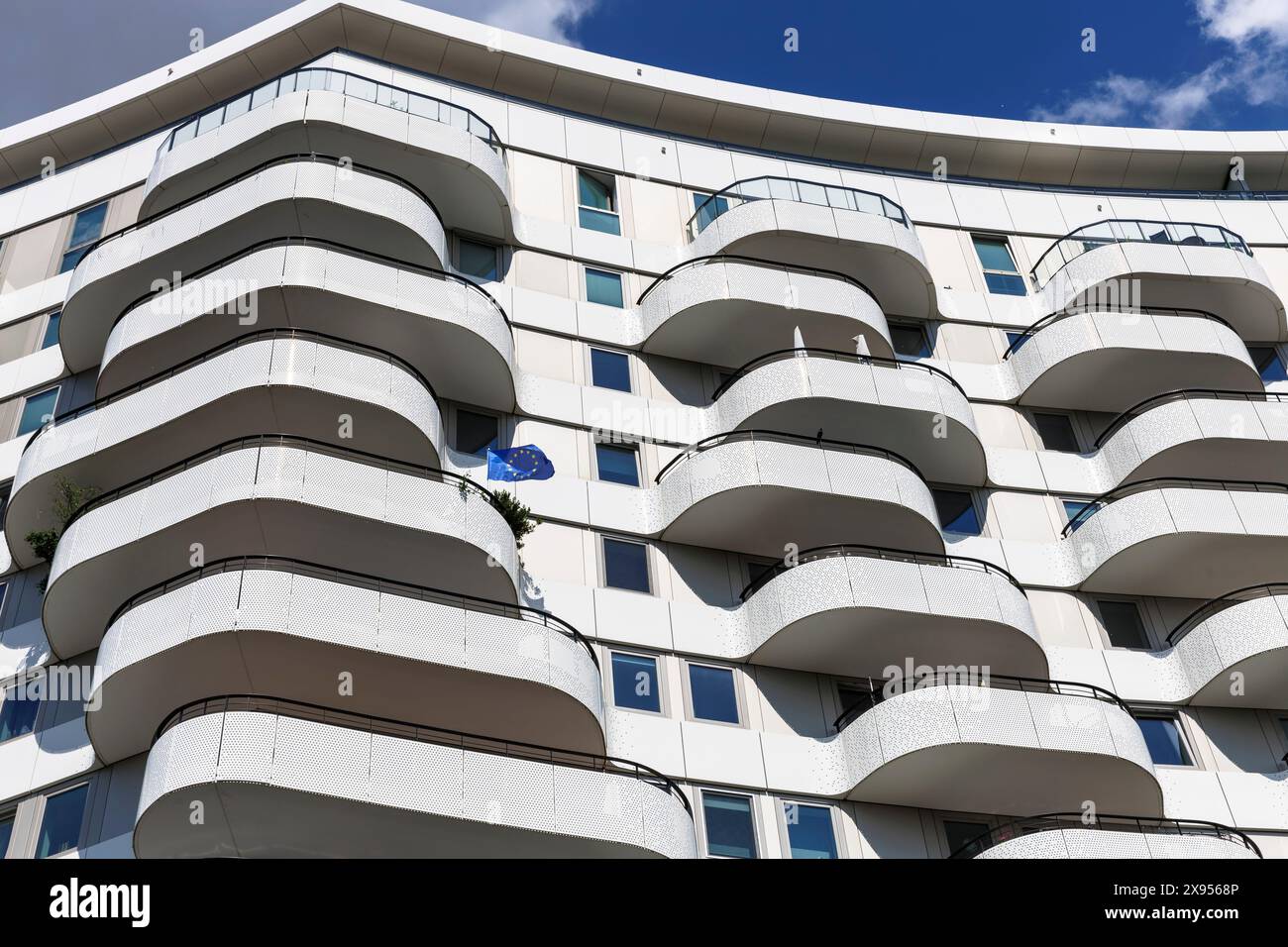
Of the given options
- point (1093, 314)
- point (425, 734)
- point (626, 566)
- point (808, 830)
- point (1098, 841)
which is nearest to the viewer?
point (1098, 841)

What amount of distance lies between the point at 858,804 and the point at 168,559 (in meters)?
12.0

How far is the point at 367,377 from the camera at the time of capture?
23.1 m

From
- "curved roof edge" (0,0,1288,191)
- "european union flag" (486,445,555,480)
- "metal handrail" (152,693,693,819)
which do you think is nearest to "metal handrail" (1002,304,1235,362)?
"curved roof edge" (0,0,1288,191)

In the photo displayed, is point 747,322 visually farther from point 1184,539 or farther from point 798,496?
point 1184,539

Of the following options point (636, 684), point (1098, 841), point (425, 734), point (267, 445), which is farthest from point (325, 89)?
point (1098, 841)

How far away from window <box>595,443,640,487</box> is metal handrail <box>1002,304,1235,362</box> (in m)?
10.1

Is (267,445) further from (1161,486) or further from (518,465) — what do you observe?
(1161,486)

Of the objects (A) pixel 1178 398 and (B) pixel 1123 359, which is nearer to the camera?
(A) pixel 1178 398

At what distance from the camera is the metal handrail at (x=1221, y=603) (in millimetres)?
25469

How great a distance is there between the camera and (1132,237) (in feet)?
107

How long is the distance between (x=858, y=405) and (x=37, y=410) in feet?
54.7

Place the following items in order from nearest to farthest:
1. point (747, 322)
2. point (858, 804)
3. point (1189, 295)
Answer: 1. point (858, 804)
2. point (747, 322)
3. point (1189, 295)

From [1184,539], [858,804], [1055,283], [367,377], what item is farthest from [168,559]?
[1055,283]

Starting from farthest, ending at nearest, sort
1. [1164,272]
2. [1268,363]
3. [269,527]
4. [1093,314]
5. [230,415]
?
[1268,363], [1164,272], [1093,314], [230,415], [269,527]
